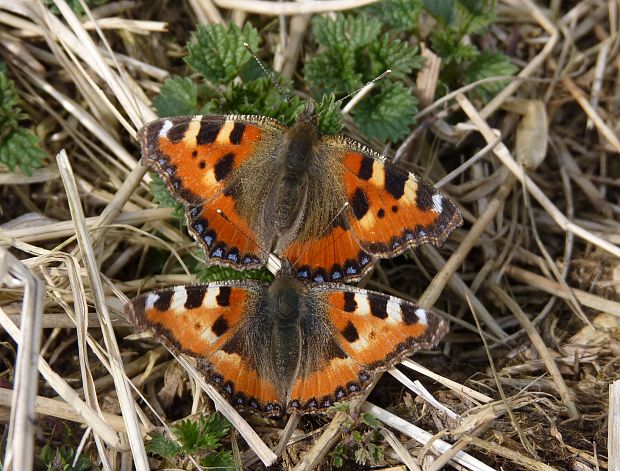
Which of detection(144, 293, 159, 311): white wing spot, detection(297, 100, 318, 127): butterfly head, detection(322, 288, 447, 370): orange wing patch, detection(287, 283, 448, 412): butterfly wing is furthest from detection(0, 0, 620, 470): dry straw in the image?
detection(297, 100, 318, 127): butterfly head

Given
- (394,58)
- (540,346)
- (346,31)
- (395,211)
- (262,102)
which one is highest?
(346,31)

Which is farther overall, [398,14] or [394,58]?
[398,14]

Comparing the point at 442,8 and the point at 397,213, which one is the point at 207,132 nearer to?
the point at 397,213

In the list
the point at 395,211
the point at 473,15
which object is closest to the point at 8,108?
the point at 395,211

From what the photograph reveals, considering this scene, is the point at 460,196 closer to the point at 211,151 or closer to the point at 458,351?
the point at 458,351

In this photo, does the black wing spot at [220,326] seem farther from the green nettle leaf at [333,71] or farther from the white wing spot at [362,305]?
the green nettle leaf at [333,71]
